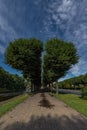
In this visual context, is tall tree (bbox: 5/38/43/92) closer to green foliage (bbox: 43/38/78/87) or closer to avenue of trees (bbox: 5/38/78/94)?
avenue of trees (bbox: 5/38/78/94)

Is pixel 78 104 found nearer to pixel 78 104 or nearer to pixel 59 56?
pixel 78 104

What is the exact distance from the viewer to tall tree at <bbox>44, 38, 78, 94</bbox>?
1588 inches

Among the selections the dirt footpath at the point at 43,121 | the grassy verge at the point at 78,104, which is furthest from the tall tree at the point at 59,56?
the dirt footpath at the point at 43,121

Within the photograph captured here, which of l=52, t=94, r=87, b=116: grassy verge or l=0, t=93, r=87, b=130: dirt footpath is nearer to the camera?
l=0, t=93, r=87, b=130: dirt footpath

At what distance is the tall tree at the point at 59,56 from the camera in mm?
40344

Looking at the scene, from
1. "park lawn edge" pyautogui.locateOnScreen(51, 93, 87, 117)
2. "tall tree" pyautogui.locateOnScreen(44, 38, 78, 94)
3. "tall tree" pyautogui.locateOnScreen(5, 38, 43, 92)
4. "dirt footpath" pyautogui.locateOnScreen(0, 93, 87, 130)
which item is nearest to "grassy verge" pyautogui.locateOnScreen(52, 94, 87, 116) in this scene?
"park lawn edge" pyautogui.locateOnScreen(51, 93, 87, 117)

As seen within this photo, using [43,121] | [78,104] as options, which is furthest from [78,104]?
[43,121]

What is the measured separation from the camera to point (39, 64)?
47.9 meters

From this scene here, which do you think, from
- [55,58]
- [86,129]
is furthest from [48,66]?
[86,129]

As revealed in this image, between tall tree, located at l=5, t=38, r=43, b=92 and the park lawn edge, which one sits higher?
tall tree, located at l=5, t=38, r=43, b=92

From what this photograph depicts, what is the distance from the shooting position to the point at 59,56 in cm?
4009

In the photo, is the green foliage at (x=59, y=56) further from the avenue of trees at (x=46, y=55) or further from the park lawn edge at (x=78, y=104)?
the park lawn edge at (x=78, y=104)

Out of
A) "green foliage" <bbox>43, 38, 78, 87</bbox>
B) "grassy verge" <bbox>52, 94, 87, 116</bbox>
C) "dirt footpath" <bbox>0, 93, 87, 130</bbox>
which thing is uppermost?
"green foliage" <bbox>43, 38, 78, 87</bbox>

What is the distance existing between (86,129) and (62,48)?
33.1 m
